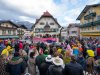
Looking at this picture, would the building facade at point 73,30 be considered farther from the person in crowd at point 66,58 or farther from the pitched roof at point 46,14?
the person in crowd at point 66,58

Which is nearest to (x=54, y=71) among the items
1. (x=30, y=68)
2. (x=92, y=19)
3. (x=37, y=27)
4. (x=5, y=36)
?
(x=30, y=68)

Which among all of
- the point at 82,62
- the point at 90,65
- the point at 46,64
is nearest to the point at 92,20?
the point at 82,62

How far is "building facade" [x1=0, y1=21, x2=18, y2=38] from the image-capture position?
224ft

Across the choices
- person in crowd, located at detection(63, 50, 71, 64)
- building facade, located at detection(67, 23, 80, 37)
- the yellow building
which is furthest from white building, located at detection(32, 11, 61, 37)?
person in crowd, located at detection(63, 50, 71, 64)

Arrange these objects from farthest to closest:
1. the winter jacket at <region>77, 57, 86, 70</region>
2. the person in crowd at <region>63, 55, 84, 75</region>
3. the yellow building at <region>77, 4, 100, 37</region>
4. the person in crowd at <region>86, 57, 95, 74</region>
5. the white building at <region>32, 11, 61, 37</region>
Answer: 1. the white building at <region>32, 11, 61, 37</region>
2. the yellow building at <region>77, 4, 100, 37</region>
3. the winter jacket at <region>77, 57, 86, 70</region>
4. the person in crowd at <region>86, 57, 95, 74</region>
5. the person in crowd at <region>63, 55, 84, 75</region>

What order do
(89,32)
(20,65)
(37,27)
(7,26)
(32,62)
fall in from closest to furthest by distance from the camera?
(20,65) < (32,62) < (89,32) < (7,26) < (37,27)

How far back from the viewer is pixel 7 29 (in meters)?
71.2

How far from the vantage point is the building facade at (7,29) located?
6832 centimetres

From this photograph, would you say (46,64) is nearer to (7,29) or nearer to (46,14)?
(7,29)

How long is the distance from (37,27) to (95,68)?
72.3 metres

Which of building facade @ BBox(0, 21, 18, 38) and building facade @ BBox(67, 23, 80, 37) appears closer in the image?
building facade @ BBox(0, 21, 18, 38)

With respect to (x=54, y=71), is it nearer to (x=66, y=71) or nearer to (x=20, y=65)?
(x=66, y=71)

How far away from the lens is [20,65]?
8.70 m

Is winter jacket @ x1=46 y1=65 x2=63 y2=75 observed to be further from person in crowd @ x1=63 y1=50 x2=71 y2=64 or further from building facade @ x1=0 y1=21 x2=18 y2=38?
building facade @ x1=0 y1=21 x2=18 y2=38
